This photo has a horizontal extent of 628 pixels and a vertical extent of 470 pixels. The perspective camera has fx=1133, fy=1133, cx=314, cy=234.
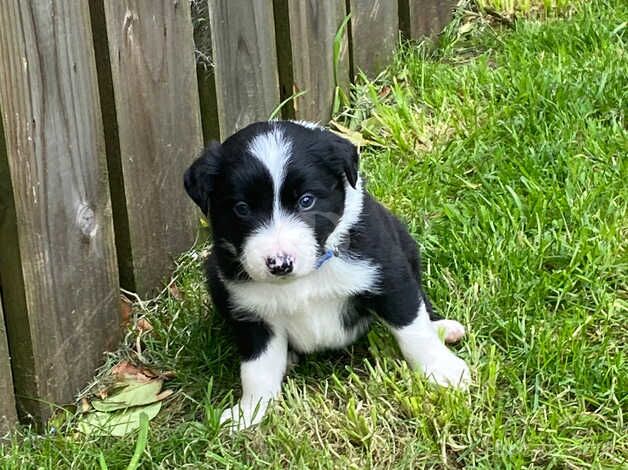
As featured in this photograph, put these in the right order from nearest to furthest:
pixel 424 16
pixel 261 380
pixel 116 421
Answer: pixel 261 380 < pixel 116 421 < pixel 424 16

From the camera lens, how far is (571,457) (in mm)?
3189

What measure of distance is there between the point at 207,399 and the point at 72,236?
2.26 feet

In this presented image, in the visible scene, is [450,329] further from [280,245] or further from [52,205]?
[52,205]

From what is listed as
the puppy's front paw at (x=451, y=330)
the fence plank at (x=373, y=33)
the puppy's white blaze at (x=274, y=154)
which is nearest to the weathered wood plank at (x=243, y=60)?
the fence plank at (x=373, y=33)

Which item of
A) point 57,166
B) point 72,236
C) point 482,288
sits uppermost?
point 57,166

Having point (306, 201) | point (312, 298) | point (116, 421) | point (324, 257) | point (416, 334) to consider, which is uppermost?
point (306, 201)

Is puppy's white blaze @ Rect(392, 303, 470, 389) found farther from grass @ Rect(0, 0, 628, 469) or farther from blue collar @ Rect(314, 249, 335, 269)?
blue collar @ Rect(314, 249, 335, 269)

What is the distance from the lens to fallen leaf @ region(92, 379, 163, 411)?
3.80 m

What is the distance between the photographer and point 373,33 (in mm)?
5402

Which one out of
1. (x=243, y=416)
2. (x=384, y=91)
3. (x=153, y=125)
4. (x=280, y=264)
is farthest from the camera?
(x=384, y=91)

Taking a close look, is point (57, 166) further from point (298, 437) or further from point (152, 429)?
point (298, 437)

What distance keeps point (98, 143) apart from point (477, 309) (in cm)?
139

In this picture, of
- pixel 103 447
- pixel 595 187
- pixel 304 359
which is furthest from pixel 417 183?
pixel 103 447

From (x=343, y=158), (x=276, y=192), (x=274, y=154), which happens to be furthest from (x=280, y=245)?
(x=343, y=158)
